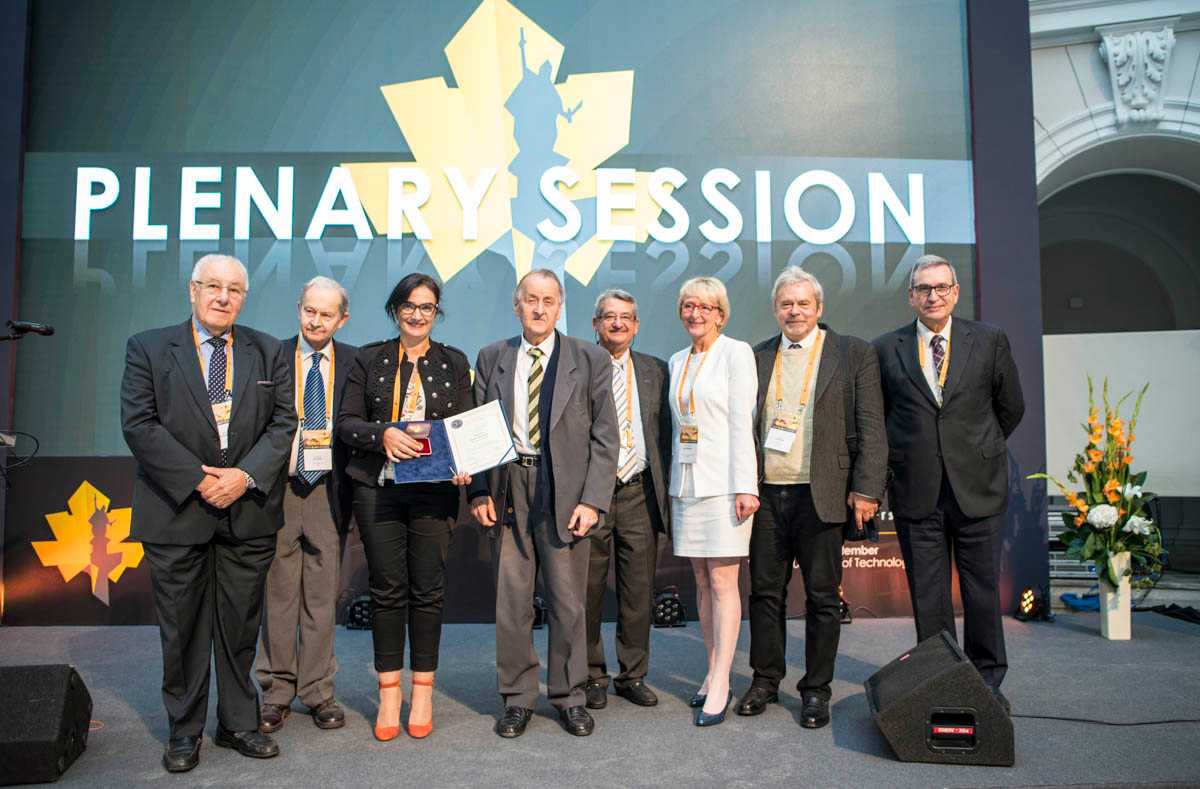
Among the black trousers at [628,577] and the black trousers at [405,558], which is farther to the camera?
the black trousers at [628,577]

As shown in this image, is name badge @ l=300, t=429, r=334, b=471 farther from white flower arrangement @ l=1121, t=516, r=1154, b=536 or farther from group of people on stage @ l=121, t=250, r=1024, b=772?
white flower arrangement @ l=1121, t=516, r=1154, b=536

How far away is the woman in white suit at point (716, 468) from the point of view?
2.89m

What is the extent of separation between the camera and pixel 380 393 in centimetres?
280

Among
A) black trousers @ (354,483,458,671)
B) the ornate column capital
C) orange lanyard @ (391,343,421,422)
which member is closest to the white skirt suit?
black trousers @ (354,483,458,671)

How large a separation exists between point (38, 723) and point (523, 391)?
1825 mm

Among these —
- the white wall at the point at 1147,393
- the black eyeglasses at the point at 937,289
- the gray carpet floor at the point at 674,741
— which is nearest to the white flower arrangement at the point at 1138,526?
the gray carpet floor at the point at 674,741

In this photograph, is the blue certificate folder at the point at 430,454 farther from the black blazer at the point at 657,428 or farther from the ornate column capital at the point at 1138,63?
the ornate column capital at the point at 1138,63

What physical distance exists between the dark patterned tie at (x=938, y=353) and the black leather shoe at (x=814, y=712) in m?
1.33

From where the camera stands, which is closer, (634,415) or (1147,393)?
(634,415)

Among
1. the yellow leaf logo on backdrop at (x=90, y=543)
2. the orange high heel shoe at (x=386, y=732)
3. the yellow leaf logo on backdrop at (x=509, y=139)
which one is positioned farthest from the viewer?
the yellow leaf logo on backdrop at (x=509, y=139)

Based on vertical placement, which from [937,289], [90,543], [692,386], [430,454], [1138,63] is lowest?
[90,543]

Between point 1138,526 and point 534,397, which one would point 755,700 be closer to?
point 534,397

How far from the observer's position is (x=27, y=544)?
4.65m

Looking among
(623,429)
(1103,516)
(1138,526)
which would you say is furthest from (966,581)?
(1138,526)
